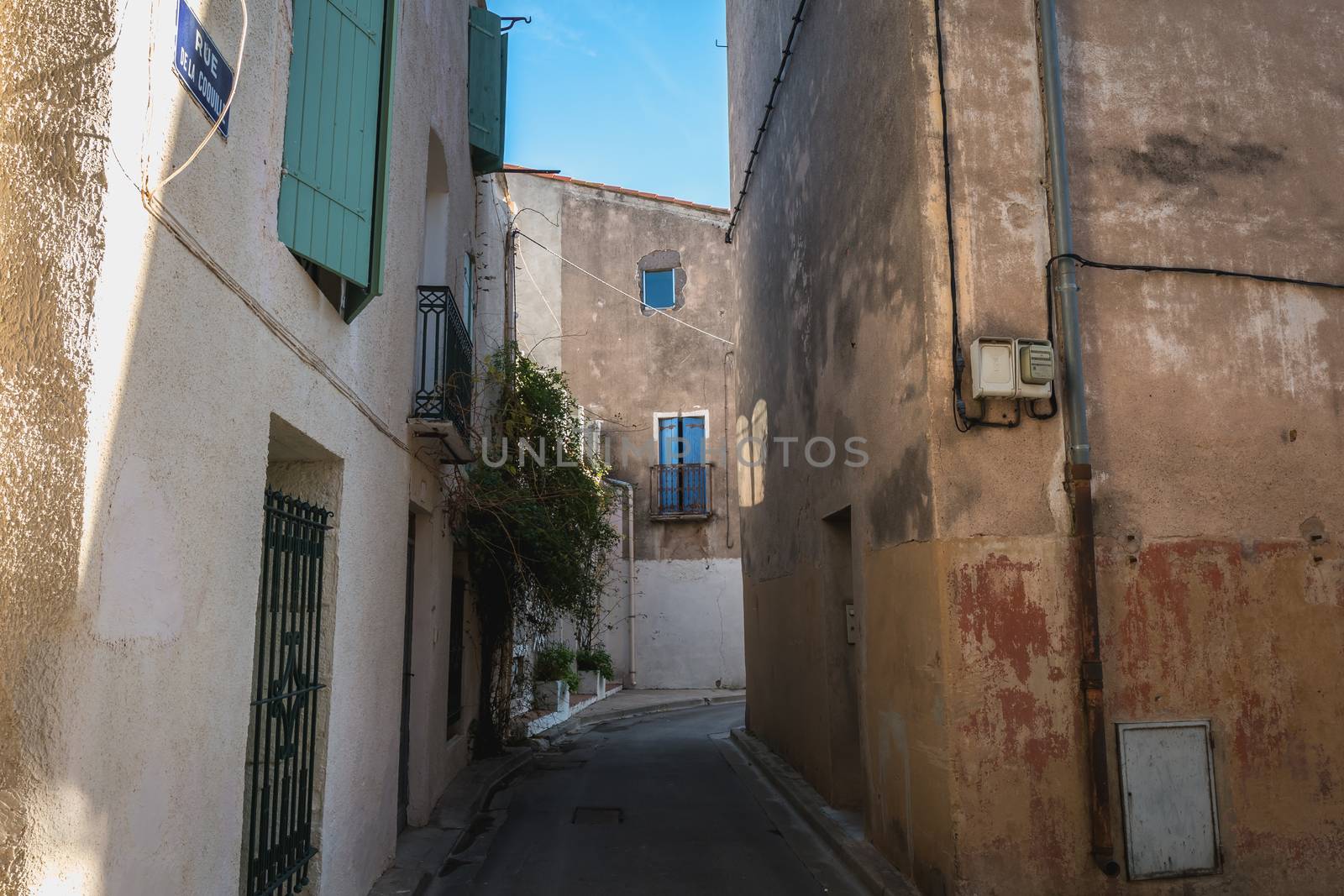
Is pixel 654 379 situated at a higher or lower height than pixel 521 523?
higher

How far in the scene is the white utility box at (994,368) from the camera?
5.99 m

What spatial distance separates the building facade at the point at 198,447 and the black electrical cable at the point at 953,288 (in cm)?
327

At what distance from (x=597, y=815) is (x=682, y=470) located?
14845 millimetres

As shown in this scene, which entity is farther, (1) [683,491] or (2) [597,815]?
(1) [683,491]

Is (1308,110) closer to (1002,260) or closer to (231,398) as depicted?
(1002,260)

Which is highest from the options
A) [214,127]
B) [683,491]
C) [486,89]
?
[486,89]

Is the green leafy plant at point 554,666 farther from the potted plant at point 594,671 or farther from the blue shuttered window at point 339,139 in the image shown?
the blue shuttered window at point 339,139

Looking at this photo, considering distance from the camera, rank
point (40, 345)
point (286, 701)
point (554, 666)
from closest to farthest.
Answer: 1. point (40, 345)
2. point (286, 701)
3. point (554, 666)

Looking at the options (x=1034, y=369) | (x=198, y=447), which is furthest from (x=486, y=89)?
(x=198, y=447)

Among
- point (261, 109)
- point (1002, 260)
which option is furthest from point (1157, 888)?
point (261, 109)

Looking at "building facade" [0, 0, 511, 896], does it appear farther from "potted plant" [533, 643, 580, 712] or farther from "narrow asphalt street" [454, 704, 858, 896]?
"potted plant" [533, 643, 580, 712]

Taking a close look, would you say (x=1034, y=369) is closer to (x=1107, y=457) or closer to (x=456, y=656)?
(x=1107, y=457)

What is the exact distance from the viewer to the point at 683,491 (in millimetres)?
23688

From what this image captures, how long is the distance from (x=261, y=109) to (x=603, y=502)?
896 cm
